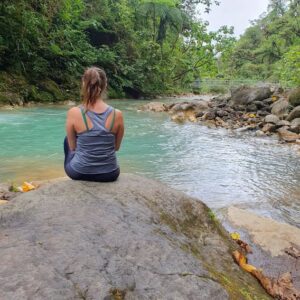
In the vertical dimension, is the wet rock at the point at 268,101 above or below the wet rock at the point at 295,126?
above

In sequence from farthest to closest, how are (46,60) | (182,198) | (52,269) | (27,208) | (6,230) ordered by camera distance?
(46,60) → (182,198) → (27,208) → (6,230) → (52,269)

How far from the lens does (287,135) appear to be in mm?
10672

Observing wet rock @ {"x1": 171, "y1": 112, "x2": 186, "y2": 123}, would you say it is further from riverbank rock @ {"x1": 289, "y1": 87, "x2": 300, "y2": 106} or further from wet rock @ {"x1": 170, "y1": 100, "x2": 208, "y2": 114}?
riverbank rock @ {"x1": 289, "y1": 87, "x2": 300, "y2": 106}

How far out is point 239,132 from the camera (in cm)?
1174

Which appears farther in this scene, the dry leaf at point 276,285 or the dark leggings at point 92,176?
the dark leggings at point 92,176

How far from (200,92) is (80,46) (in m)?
17.7

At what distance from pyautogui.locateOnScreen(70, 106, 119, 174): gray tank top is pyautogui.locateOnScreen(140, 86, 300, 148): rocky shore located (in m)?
8.03

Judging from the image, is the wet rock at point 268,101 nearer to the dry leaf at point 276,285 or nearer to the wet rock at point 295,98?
the wet rock at point 295,98

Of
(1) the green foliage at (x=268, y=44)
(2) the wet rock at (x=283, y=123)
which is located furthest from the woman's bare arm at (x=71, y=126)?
(1) the green foliage at (x=268, y=44)

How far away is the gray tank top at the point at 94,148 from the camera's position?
2.96m

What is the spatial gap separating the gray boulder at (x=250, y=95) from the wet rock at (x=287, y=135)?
453cm

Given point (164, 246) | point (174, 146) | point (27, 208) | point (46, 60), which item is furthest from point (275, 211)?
point (46, 60)

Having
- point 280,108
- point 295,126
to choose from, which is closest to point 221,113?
point 280,108

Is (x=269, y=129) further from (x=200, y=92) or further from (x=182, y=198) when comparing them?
(x=200, y=92)
